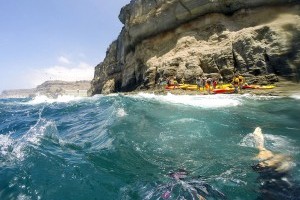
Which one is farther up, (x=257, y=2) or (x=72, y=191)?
(x=257, y=2)

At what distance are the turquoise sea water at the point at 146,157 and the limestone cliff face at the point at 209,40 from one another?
13595mm

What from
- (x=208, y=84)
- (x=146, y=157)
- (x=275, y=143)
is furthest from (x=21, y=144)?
(x=208, y=84)

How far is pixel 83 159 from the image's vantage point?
895 cm

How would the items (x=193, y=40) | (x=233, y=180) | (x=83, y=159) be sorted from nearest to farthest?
1. (x=233, y=180)
2. (x=83, y=159)
3. (x=193, y=40)

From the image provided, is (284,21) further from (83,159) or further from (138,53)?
(83,159)

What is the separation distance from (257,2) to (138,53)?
18.3m

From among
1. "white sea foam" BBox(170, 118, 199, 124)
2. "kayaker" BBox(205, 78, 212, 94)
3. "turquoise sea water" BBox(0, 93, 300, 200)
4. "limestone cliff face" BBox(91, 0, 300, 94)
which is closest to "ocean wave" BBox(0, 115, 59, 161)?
"turquoise sea water" BBox(0, 93, 300, 200)

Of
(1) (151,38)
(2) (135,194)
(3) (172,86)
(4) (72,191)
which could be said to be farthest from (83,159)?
(1) (151,38)

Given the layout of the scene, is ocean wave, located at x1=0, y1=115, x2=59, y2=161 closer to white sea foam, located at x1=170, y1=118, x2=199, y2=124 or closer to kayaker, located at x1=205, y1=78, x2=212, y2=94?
white sea foam, located at x1=170, y1=118, x2=199, y2=124

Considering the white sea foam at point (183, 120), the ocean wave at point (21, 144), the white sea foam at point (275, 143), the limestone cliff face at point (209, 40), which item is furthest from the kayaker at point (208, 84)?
the ocean wave at point (21, 144)

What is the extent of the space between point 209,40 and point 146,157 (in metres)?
28.6

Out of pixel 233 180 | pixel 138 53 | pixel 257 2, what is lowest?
pixel 233 180

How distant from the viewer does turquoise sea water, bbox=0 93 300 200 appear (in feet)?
22.5

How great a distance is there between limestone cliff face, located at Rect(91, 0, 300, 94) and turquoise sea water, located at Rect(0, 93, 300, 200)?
13.6 m
